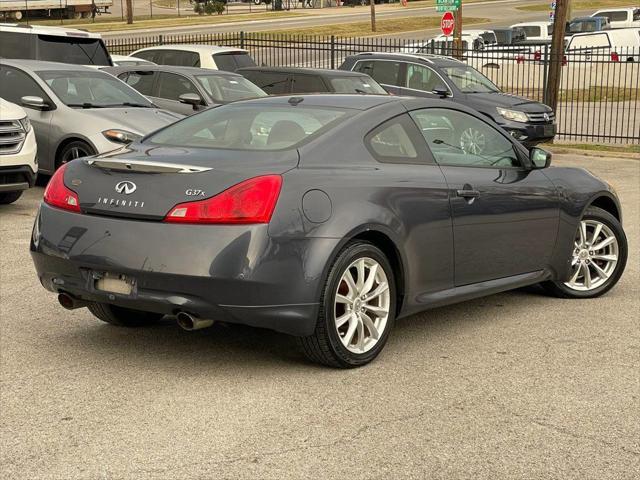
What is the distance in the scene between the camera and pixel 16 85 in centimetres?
1372

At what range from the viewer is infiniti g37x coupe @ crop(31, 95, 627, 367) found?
5.47m

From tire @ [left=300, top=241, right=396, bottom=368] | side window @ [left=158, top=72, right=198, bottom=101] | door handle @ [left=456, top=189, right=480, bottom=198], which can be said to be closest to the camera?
tire @ [left=300, top=241, right=396, bottom=368]

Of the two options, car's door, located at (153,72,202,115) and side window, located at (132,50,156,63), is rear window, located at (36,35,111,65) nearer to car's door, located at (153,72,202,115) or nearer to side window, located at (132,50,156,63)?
car's door, located at (153,72,202,115)

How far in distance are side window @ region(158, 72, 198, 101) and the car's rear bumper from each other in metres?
10.8

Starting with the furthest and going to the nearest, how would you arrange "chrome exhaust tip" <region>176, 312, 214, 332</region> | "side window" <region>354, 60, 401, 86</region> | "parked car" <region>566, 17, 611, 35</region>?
"parked car" <region>566, 17, 611, 35</region> → "side window" <region>354, 60, 401, 86</region> → "chrome exhaust tip" <region>176, 312, 214, 332</region>

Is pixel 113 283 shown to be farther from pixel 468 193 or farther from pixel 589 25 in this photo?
pixel 589 25

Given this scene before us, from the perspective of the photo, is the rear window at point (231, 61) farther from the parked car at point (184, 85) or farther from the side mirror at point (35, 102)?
the side mirror at point (35, 102)

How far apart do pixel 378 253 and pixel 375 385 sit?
29.2 inches

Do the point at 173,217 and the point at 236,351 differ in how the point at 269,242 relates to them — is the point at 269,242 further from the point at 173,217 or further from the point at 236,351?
the point at 236,351

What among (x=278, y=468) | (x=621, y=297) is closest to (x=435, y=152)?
(x=621, y=297)

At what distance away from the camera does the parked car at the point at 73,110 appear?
12938 millimetres

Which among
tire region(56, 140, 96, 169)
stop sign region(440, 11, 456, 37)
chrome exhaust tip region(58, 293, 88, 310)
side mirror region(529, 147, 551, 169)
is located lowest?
tire region(56, 140, 96, 169)

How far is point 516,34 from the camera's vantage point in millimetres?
48625

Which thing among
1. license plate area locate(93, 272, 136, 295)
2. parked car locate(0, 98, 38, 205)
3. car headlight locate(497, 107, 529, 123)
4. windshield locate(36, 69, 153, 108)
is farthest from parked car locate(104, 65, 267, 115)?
license plate area locate(93, 272, 136, 295)
